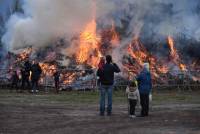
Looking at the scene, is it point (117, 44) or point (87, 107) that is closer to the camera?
point (87, 107)

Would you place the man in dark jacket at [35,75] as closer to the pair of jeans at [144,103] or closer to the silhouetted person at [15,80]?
Result: the silhouetted person at [15,80]

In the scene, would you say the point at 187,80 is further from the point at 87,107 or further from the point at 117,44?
the point at 87,107

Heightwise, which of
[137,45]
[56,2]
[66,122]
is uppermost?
[56,2]

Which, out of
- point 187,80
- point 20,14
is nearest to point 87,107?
point 187,80

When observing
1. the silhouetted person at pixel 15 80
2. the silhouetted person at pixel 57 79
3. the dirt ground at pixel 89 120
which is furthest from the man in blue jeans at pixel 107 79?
the silhouetted person at pixel 15 80

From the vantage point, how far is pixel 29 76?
3534 cm

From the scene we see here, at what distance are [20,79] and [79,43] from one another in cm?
474

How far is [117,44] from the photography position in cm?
3925

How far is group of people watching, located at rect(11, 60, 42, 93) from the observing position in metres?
33.4

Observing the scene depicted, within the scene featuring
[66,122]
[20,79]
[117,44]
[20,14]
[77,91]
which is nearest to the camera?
[66,122]

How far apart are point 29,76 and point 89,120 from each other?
16.8m

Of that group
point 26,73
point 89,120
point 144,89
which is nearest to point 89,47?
point 26,73

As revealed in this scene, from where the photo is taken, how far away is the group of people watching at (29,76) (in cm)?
3338

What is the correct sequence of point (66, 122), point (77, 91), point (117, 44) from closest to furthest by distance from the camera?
point (66, 122) → point (77, 91) → point (117, 44)
